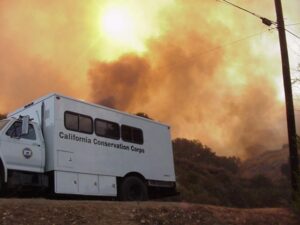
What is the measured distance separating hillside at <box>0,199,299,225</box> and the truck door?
4.96 ft

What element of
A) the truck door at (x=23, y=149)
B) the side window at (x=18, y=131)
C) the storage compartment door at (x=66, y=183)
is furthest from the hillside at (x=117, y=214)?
the side window at (x=18, y=131)

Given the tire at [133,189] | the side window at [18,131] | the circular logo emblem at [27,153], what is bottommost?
the tire at [133,189]

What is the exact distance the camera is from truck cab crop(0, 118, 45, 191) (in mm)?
14109

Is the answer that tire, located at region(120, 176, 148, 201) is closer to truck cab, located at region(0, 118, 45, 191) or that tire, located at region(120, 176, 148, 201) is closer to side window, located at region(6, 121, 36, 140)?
truck cab, located at region(0, 118, 45, 191)

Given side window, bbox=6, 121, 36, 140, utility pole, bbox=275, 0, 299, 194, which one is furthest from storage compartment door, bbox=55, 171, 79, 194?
utility pole, bbox=275, 0, 299, 194

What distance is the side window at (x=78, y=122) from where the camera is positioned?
15.5 m

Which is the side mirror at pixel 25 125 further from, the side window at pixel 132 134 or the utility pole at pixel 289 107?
the utility pole at pixel 289 107

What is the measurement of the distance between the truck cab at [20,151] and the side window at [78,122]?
858 millimetres

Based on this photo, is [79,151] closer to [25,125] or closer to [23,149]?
[23,149]

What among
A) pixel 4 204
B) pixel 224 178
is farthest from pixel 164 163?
pixel 224 178

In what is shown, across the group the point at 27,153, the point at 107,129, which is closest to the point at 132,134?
the point at 107,129

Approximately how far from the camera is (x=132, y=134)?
17.7 metres

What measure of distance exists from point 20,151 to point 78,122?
80.5 inches

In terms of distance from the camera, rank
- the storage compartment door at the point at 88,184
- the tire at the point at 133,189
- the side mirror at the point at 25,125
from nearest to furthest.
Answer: the side mirror at the point at 25,125
the storage compartment door at the point at 88,184
the tire at the point at 133,189
